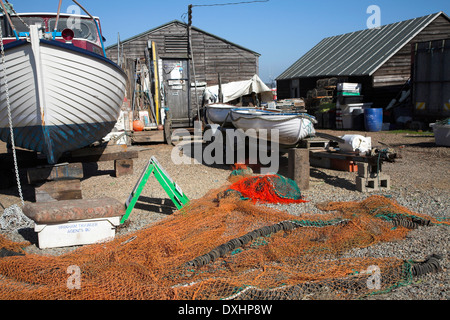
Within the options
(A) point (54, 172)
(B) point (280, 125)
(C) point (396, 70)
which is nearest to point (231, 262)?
(A) point (54, 172)

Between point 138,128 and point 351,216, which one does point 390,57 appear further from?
point 351,216

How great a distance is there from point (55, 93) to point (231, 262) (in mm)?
3949

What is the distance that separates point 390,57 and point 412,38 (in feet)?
5.71

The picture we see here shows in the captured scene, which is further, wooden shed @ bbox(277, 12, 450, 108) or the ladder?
wooden shed @ bbox(277, 12, 450, 108)

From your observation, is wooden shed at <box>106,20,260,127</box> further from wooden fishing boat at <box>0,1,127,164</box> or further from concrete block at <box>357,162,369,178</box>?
concrete block at <box>357,162,369,178</box>

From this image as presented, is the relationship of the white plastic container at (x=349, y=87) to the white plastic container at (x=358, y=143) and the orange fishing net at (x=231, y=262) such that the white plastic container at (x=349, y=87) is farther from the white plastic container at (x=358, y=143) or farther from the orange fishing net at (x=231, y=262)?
the orange fishing net at (x=231, y=262)

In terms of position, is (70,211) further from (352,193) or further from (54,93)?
(352,193)

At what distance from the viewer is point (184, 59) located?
17.3 meters

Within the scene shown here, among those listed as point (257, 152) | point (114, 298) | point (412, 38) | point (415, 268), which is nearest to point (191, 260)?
point (114, 298)

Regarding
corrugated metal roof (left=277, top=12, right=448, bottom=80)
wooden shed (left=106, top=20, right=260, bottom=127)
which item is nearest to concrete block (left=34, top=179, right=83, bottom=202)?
wooden shed (left=106, top=20, right=260, bottom=127)

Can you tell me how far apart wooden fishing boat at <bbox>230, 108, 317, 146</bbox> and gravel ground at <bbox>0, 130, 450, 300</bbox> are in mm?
766

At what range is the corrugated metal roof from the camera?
19.5 meters

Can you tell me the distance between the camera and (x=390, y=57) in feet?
62.5

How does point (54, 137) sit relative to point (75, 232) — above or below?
above
